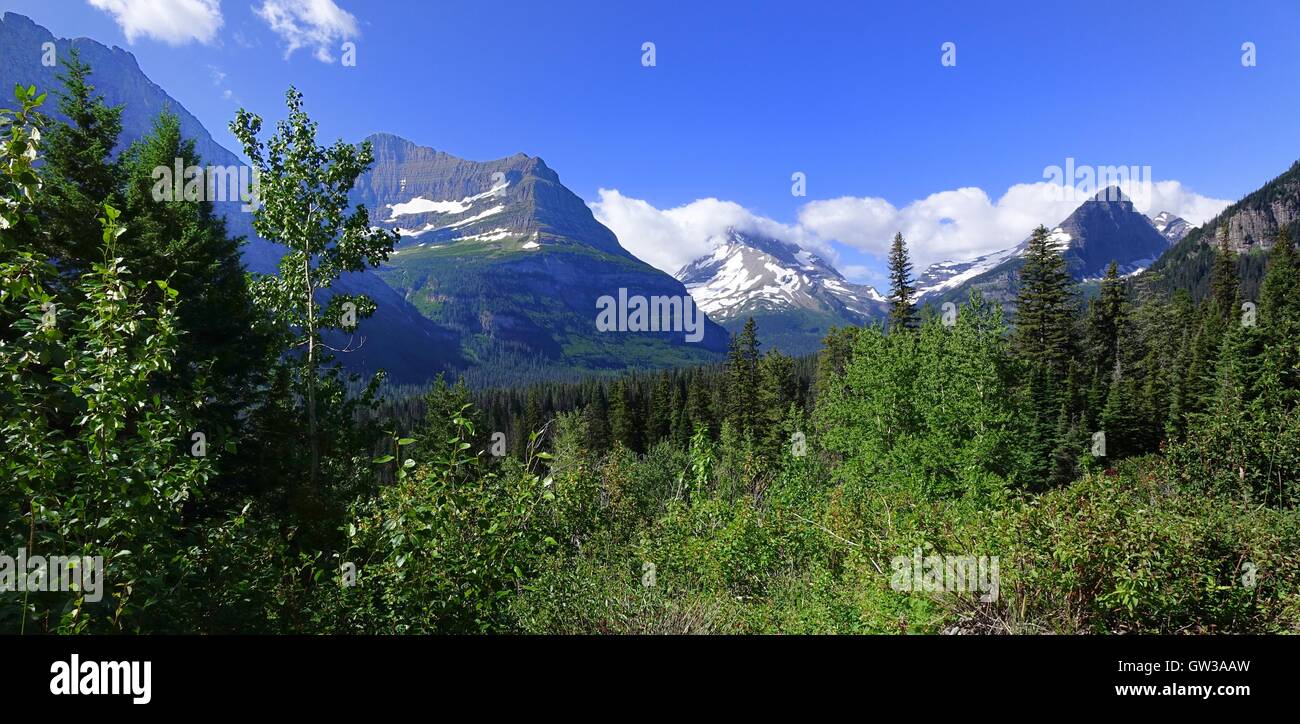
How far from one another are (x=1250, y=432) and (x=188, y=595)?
100ft

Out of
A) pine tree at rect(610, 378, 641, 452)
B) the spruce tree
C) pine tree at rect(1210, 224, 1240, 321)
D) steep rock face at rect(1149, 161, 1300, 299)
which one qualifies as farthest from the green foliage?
steep rock face at rect(1149, 161, 1300, 299)

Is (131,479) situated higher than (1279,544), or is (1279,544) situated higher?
(131,479)

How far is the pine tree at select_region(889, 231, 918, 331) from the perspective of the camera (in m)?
42.4

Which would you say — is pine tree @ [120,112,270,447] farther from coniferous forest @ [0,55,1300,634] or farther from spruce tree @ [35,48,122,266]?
spruce tree @ [35,48,122,266]

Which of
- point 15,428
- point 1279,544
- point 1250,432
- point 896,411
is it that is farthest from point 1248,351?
point 15,428

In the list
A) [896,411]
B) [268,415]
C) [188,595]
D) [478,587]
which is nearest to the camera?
[188,595]

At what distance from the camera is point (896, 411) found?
83.0 feet

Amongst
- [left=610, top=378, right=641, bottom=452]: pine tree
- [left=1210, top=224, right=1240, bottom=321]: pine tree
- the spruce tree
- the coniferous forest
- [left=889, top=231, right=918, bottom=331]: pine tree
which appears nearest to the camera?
the coniferous forest

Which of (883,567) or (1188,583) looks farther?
(883,567)

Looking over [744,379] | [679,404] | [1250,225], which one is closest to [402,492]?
[744,379]

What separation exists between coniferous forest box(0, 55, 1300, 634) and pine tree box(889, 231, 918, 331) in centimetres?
1559

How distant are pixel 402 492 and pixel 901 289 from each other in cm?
4461

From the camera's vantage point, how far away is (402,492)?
4836mm

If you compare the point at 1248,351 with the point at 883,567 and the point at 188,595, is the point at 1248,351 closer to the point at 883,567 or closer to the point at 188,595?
the point at 883,567
